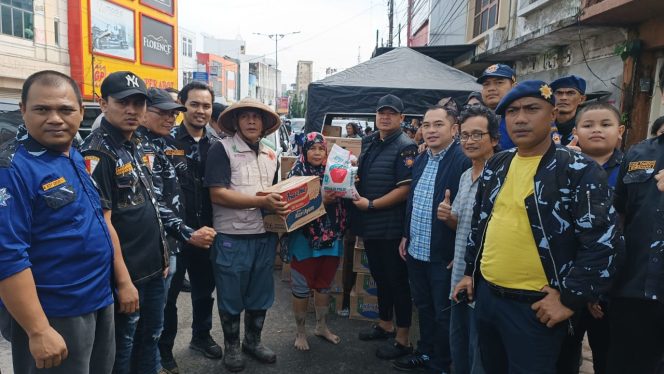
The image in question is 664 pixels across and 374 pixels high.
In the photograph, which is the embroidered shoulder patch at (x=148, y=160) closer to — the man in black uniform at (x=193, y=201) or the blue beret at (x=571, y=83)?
the man in black uniform at (x=193, y=201)

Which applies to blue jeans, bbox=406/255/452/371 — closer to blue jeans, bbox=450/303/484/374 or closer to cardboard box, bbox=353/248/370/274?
blue jeans, bbox=450/303/484/374

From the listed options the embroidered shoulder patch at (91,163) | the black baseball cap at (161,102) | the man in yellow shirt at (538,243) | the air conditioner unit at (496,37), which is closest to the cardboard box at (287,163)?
the black baseball cap at (161,102)

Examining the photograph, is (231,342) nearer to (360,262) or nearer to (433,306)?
(360,262)

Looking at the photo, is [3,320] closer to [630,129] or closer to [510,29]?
[630,129]

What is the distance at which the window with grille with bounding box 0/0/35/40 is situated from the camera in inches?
555

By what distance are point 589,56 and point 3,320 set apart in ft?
26.9

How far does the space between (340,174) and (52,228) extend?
6.69 feet

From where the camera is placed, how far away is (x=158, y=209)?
255cm

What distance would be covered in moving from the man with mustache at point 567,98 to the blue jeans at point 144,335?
3.02m

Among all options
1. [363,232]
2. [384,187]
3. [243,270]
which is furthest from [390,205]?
[243,270]

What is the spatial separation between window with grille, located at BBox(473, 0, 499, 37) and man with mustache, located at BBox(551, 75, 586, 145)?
8.16m

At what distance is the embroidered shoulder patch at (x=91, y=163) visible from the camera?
2135mm

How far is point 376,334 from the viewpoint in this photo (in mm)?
3727

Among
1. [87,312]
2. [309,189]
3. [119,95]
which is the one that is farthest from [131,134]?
[309,189]
